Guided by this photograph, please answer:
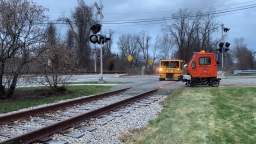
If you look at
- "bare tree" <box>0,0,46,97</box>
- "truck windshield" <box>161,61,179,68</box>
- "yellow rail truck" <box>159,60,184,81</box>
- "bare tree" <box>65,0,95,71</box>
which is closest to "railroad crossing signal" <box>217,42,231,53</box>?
"truck windshield" <box>161,61,179,68</box>

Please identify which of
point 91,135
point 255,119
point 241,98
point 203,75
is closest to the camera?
point 91,135

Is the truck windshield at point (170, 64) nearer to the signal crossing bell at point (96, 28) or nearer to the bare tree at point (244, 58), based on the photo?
the signal crossing bell at point (96, 28)

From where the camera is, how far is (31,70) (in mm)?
21359

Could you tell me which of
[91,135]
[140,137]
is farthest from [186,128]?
[91,135]

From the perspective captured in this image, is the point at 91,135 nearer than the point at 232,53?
Yes

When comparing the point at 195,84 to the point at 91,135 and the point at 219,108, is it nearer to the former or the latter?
the point at 219,108

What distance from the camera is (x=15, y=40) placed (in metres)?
20.4

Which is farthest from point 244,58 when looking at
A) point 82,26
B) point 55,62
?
point 55,62

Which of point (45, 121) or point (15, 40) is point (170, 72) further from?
point (45, 121)

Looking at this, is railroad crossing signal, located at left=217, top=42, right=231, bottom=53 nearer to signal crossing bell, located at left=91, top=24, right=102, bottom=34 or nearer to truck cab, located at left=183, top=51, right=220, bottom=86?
signal crossing bell, located at left=91, top=24, right=102, bottom=34

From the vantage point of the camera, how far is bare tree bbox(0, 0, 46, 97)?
787 inches

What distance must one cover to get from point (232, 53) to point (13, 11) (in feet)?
388

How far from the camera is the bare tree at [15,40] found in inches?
787

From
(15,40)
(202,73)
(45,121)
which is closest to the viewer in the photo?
(45,121)
